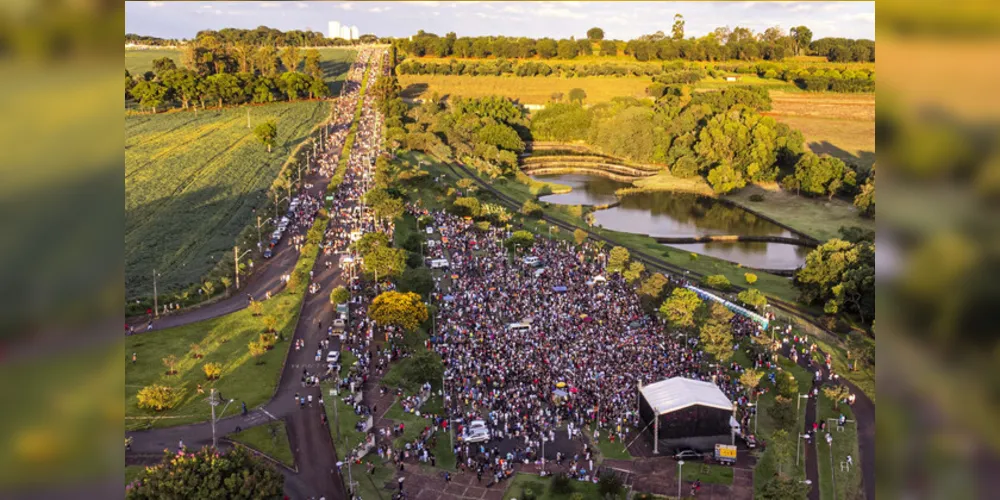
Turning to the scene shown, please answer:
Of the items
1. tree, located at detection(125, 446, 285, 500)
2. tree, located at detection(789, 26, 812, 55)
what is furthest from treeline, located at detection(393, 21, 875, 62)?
tree, located at detection(125, 446, 285, 500)

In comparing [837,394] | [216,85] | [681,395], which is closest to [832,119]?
[837,394]

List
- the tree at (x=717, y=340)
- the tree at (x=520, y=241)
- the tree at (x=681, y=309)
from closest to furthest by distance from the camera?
the tree at (x=717, y=340), the tree at (x=681, y=309), the tree at (x=520, y=241)

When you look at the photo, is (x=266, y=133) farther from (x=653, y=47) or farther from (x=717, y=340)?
(x=653, y=47)

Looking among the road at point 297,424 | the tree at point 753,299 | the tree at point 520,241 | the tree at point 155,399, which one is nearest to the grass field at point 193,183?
the road at point 297,424

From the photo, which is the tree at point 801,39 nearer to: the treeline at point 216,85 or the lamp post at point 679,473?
the treeline at point 216,85
